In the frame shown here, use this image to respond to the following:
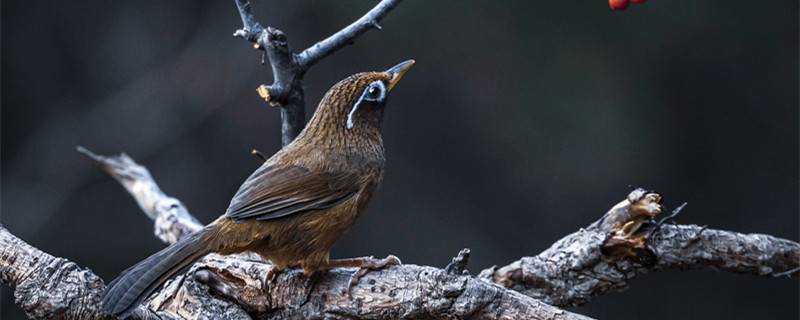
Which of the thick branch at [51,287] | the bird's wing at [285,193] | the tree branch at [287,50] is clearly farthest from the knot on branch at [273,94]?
the thick branch at [51,287]

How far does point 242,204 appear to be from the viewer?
2613 millimetres

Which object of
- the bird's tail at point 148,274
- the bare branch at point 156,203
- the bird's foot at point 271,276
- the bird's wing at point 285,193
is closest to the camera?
the bird's tail at point 148,274

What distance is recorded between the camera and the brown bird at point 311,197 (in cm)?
252

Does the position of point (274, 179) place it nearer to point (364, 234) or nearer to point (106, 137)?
point (364, 234)

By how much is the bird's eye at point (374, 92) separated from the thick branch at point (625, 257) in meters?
0.94

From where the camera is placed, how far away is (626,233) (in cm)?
310

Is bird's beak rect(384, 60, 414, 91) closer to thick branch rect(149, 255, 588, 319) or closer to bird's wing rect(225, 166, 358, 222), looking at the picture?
bird's wing rect(225, 166, 358, 222)

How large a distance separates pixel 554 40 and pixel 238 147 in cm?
258

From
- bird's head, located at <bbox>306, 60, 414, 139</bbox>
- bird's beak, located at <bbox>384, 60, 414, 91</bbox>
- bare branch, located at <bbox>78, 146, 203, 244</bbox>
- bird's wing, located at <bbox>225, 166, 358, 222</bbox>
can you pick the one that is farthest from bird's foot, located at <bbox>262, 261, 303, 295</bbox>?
bare branch, located at <bbox>78, 146, 203, 244</bbox>

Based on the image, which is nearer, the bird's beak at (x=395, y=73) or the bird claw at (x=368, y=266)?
the bird claw at (x=368, y=266)

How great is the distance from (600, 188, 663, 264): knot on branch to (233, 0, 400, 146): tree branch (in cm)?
124

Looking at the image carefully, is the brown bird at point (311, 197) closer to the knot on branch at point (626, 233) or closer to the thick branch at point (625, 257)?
the thick branch at point (625, 257)

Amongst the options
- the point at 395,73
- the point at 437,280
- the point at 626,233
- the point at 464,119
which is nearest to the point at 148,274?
the point at 437,280

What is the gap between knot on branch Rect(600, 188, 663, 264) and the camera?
304 centimetres
